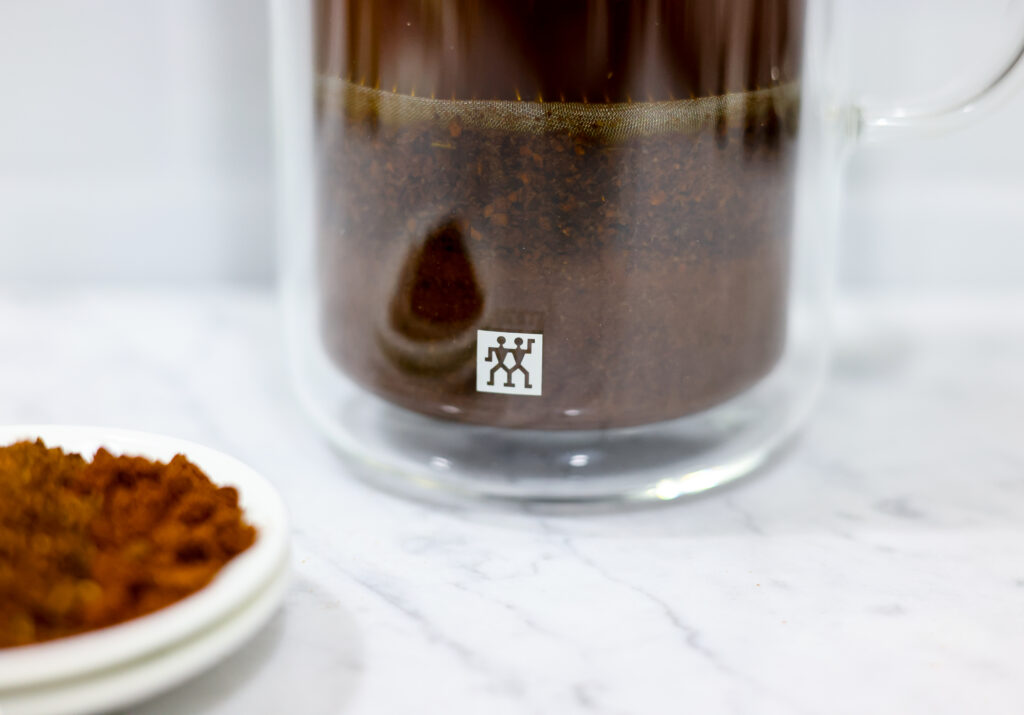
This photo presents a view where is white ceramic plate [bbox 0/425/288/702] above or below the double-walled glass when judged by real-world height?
below

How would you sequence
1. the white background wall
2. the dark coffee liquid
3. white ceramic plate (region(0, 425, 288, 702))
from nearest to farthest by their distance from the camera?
white ceramic plate (region(0, 425, 288, 702)) < the dark coffee liquid < the white background wall

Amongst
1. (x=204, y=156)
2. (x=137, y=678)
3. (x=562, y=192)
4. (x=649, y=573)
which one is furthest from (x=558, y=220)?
(x=204, y=156)

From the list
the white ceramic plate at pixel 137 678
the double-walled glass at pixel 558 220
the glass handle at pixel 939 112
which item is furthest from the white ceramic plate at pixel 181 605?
the glass handle at pixel 939 112

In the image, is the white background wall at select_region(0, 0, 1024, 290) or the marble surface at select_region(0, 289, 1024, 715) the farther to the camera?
the white background wall at select_region(0, 0, 1024, 290)

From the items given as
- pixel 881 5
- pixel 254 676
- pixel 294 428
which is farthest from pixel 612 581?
pixel 881 5

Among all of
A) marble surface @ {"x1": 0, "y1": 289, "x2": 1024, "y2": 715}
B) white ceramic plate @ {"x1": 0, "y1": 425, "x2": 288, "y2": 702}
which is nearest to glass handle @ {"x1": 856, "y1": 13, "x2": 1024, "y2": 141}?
marble surface @ {"x1": 0, "y1": 289, "x2": 1024, "y2": 715}

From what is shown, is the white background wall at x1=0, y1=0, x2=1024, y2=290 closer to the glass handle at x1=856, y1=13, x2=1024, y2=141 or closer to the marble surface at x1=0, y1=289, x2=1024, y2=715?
the marble surface at x1=0, y1=289, x2=1024, y2=715

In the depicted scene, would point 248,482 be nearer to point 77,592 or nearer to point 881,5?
point 77,592

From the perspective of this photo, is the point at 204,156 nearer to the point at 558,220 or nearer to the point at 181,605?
the point at 558,220
